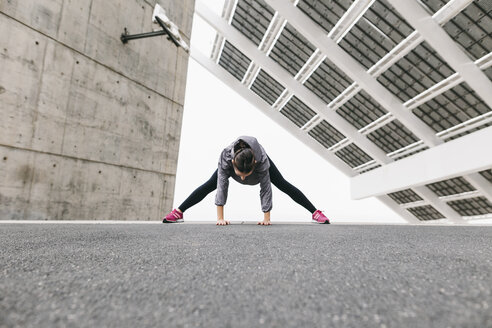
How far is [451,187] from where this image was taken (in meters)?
13.7

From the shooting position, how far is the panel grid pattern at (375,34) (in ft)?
27.0

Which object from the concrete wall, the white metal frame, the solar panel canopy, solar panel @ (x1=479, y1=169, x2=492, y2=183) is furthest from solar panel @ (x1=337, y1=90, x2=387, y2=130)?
the concrete wall

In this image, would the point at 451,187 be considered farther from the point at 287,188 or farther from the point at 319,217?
the point at 287,188

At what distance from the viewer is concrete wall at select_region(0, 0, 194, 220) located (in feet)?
12.1

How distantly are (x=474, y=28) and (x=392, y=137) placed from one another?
5793mm

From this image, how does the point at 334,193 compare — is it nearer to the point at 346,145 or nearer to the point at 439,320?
the point at 346,145

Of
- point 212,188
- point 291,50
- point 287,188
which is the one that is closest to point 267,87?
point 291,50

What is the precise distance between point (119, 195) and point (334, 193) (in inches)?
638

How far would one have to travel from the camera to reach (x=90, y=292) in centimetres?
68

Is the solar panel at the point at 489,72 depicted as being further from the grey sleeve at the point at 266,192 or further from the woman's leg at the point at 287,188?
the grey sleeve at the point at 266,192

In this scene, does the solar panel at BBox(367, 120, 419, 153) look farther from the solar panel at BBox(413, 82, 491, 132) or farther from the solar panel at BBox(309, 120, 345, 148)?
the solar panel at BBox(309, 120, 345, 148)

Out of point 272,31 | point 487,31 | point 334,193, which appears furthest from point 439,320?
point 334,193

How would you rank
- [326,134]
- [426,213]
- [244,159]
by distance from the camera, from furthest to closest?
1. [426,213]
2. [326,134]
3. [244,159]

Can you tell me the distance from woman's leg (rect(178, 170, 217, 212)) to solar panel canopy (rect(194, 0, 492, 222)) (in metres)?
6.71
